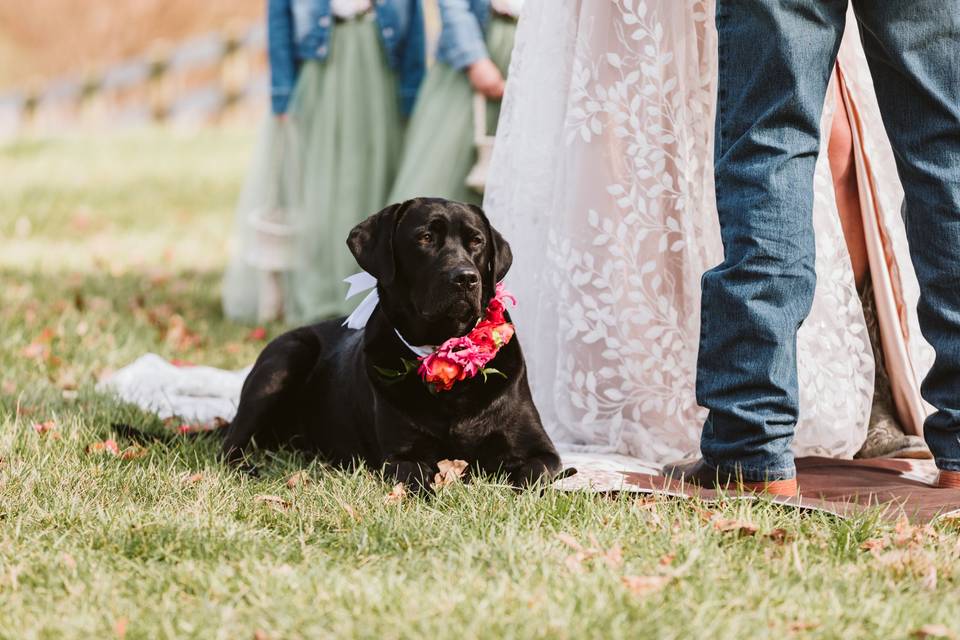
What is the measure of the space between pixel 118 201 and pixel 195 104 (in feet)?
31.3

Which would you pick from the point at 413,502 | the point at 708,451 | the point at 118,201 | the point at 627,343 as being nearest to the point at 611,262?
the point at 627,343

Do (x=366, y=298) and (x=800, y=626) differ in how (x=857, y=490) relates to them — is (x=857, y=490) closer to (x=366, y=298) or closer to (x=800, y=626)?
(x=800, y=626)

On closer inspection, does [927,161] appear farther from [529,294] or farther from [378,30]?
[378,30]

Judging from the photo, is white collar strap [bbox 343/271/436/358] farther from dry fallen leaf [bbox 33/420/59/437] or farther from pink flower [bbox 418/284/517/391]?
dry fallen leaf [bbox 33/420/59/437]

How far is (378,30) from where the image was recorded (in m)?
6.73

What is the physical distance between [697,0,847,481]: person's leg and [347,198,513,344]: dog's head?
657 millimetres

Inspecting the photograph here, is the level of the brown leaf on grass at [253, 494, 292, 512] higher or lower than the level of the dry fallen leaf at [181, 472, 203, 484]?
higher

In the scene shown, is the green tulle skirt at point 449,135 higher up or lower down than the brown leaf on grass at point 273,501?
higher up

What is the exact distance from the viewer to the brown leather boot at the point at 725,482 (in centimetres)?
306

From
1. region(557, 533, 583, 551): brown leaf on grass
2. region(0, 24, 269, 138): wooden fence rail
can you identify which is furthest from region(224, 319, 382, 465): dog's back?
region(0, 24, 269, 138): wooden fence rail

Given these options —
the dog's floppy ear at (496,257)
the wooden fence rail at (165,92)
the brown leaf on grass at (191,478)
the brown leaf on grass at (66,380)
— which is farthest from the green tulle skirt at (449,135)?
the wooden fence rail at (165,92)

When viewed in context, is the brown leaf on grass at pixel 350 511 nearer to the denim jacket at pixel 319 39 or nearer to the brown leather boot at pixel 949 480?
the brown leather boot at pixel 949 480

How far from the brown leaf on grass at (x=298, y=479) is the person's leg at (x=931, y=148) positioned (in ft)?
5.65

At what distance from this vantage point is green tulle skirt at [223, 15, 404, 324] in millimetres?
6746
